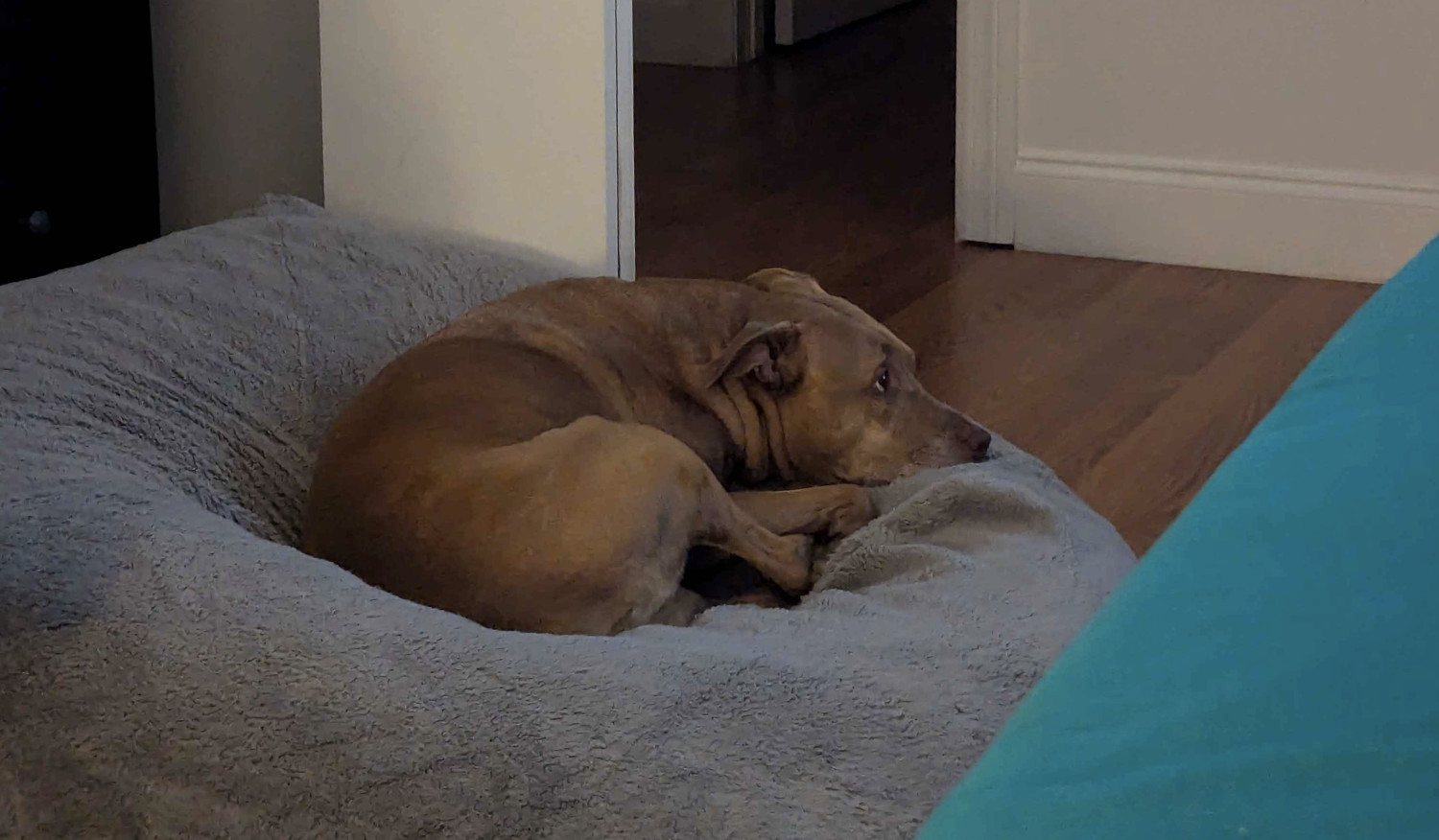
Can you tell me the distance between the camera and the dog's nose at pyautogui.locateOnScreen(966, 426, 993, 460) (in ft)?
6.75

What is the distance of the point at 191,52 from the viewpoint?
294 centimetres

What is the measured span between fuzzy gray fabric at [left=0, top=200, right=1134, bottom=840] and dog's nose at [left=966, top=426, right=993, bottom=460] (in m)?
0.21

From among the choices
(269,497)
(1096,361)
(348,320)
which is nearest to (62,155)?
(348,320)

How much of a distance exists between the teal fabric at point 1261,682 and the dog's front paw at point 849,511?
92cm

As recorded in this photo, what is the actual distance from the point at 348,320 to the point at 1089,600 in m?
1.12

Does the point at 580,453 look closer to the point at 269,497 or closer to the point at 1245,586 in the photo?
the point at 269,497

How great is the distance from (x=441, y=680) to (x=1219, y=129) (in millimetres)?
2663

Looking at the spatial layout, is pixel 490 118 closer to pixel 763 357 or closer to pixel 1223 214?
pixel 763 357

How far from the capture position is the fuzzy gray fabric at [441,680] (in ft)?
4.09

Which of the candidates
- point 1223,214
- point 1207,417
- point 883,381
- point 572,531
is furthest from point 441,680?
point 1223,214

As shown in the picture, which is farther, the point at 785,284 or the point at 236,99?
the point at 236,99

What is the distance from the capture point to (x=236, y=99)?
2.95 meters

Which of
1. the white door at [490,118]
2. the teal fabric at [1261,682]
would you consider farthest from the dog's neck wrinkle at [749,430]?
the teal fabric at [1261,682]

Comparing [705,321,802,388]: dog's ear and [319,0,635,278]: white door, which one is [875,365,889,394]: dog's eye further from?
[319,0,635,278]: white door
